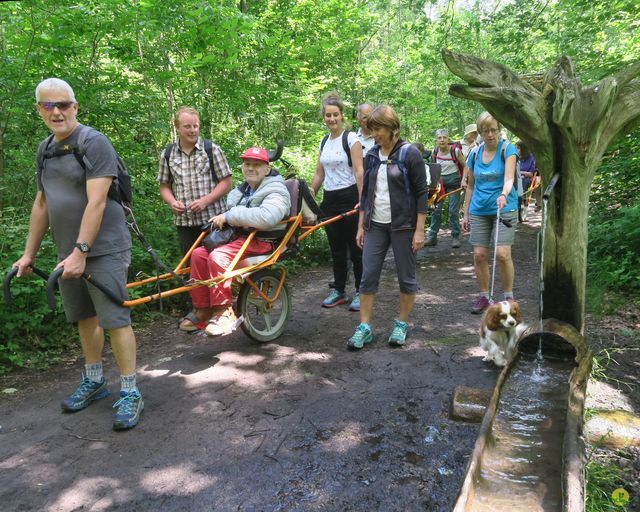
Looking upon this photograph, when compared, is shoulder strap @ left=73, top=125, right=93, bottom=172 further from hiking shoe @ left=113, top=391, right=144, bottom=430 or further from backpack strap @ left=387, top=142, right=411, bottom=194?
backpack strap @ left=387, top=142, right=411, bottom=194

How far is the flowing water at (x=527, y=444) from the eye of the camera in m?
2.25

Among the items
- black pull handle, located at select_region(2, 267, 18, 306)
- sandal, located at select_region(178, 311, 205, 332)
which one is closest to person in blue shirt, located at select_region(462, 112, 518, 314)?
sandal, located at select_region(178, 311, 205, 332)

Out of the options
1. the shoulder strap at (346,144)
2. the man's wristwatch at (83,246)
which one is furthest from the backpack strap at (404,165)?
the man's wristwatch at (83,246)

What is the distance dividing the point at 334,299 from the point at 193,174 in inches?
99.3

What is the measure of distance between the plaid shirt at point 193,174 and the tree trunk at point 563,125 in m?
2.46

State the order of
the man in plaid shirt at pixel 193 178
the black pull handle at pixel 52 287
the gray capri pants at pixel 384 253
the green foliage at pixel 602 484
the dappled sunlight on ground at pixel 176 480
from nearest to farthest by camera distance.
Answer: the green foliage at pixel 602 484 → the dappled sunlight on ground at pixel 176 480 → the black pull handle at pixel 52 287 → the gray capri pants at pixel 384 253 → the man in plaid shirt at pixel 193 178

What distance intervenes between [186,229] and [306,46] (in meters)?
8.97

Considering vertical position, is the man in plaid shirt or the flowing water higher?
Result: the man in plaid shirt

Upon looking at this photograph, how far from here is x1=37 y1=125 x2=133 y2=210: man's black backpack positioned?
3.15 meters

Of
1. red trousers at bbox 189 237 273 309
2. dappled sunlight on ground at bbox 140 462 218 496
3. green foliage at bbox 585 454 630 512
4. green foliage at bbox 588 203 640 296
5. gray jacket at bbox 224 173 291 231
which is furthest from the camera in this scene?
green foliage at bbox 588 203 640 296

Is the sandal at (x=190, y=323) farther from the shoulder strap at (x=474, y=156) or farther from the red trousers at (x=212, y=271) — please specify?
the shoulder strap at (x=474, y=156)

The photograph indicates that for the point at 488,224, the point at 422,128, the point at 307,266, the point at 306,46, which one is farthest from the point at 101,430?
the point at 422,128

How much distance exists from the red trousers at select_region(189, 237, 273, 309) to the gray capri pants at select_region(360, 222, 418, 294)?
123 centimetres

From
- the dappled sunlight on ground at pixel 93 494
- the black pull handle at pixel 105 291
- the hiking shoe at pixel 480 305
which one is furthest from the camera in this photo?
the hiking shoe at pixel 480 305
